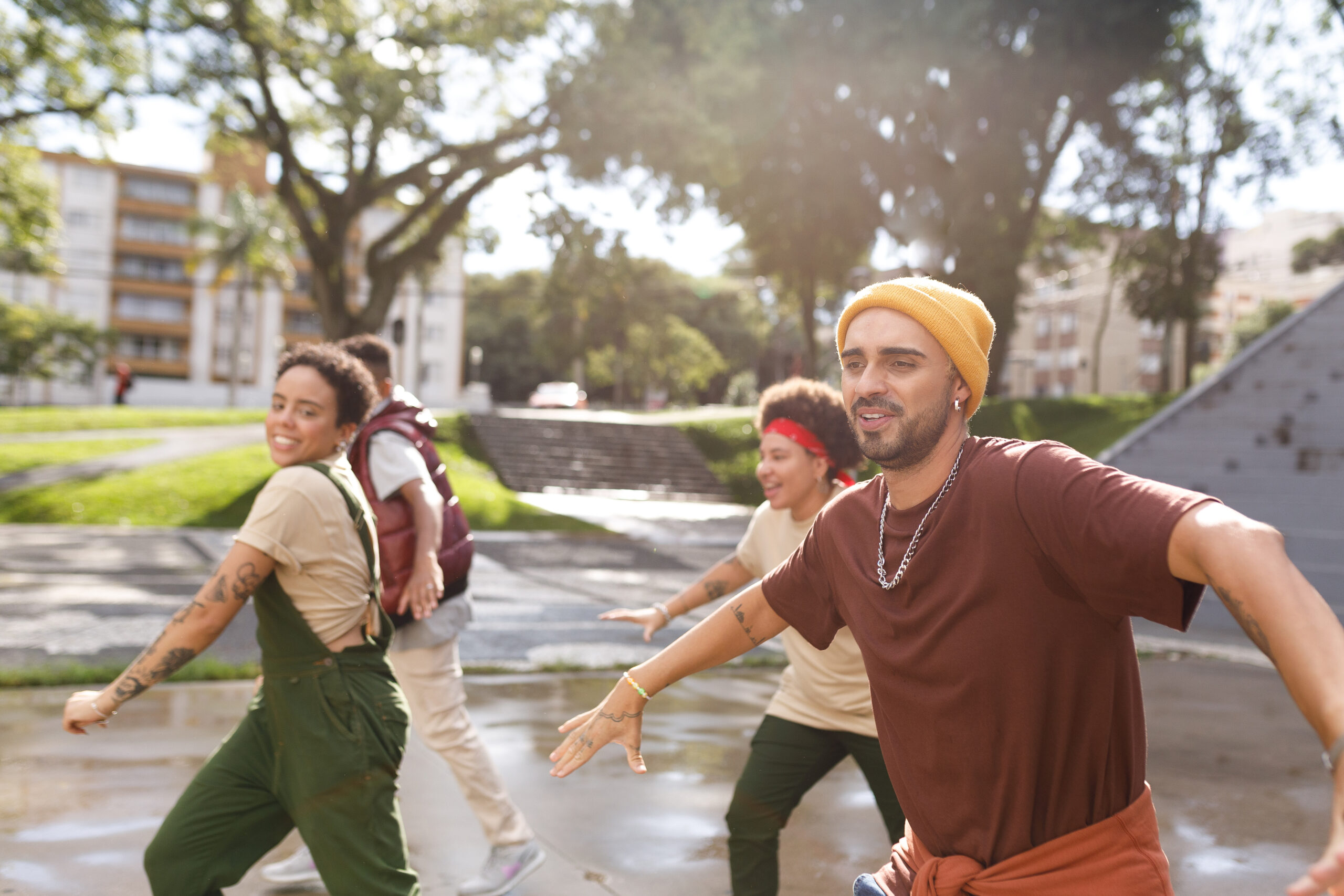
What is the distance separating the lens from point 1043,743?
181 centimetres

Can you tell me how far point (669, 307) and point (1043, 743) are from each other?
6132cm

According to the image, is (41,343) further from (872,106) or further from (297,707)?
(297,707)

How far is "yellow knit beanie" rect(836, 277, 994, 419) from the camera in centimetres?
194

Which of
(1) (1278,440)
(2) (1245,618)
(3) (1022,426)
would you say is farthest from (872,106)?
(2) (1245,618)

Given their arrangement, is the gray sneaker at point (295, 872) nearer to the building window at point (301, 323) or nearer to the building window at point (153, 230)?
the building window at point (301, 323)

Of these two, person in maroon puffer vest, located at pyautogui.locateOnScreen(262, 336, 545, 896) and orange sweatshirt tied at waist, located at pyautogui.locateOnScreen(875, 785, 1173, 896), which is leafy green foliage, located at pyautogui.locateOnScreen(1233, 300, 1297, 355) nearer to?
person in maroon puffer vest, located at pyautogui.locateOnScreen(262, 336, 545, 896)

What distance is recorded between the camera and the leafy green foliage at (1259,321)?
182 feet

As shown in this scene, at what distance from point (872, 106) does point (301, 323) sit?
2145 inches

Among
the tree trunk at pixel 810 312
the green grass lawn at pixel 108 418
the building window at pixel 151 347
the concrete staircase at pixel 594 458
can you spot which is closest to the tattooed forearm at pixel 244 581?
the concrete staircase at pixel 594 458

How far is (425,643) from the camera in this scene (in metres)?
4.00

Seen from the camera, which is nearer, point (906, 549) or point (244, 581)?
point (906, 549)

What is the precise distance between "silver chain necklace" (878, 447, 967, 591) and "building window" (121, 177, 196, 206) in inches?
2934

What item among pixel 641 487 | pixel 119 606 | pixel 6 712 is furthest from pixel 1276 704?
pixel 641 487

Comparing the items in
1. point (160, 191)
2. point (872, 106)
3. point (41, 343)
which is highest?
point (160, 191)
